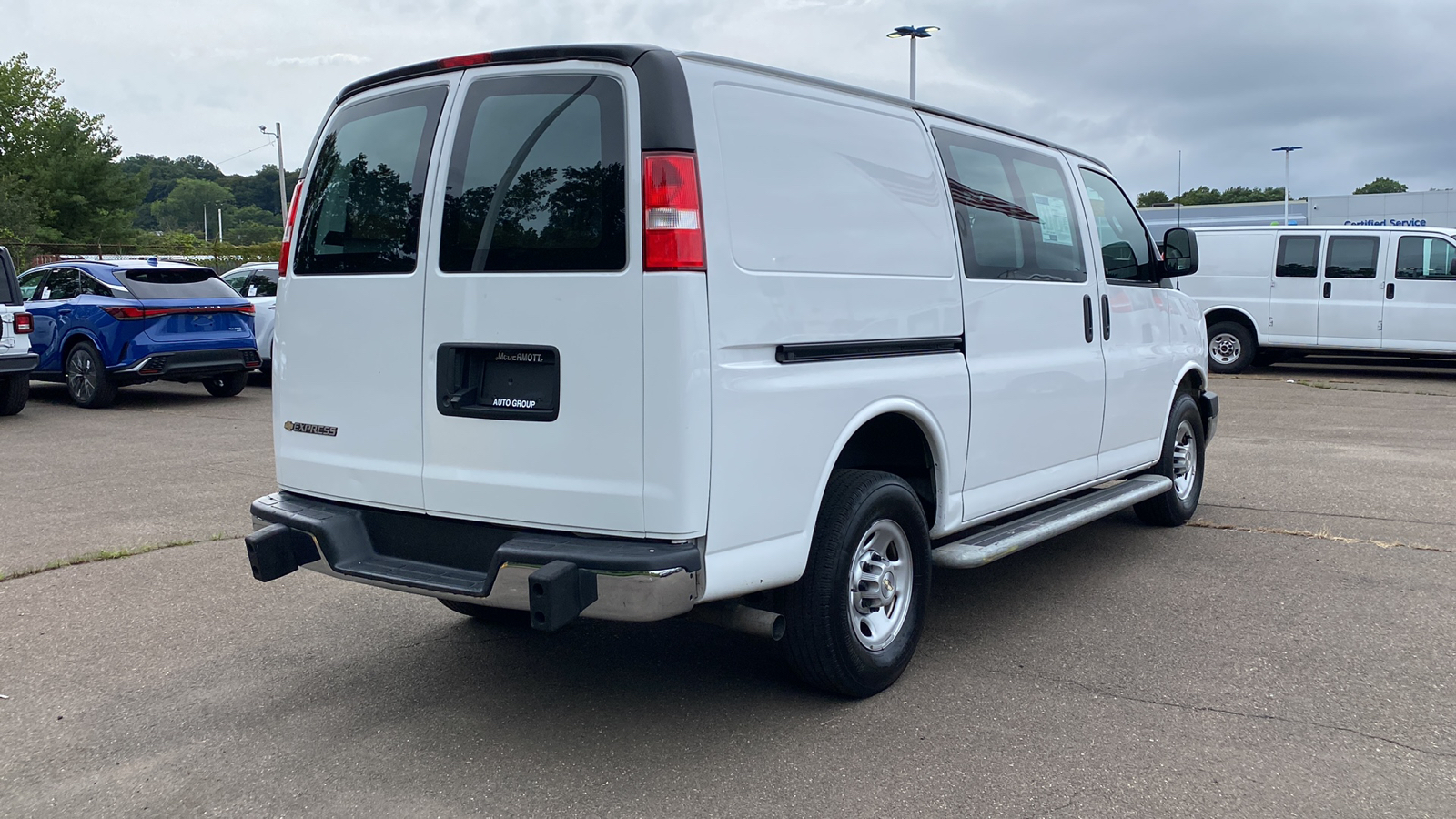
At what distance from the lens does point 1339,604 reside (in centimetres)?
509

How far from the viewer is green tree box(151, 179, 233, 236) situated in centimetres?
10338

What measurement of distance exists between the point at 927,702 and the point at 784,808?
0.96 m

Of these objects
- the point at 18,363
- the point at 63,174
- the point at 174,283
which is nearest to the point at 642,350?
the point at 18,363

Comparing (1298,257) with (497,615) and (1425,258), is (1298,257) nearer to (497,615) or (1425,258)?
(1425,258)

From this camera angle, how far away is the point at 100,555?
234 inches

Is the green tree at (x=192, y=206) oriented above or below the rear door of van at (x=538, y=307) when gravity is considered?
above

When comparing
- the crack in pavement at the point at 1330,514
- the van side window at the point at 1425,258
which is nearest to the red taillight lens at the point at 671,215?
the crack in pavement at the point at 1330,514

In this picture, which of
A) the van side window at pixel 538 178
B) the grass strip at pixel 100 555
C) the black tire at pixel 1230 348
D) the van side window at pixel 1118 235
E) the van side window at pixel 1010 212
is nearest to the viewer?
the van side window at pixel 538 178

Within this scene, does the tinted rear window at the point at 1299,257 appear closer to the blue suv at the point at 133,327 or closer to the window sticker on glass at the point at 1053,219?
the window sticker on glass at the point at 1053,219

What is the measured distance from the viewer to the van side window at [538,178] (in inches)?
134

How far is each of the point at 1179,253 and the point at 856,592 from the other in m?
3.40

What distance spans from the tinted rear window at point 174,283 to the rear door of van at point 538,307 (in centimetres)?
1056

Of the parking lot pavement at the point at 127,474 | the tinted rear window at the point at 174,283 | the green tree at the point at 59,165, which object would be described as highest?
the green tree at the point at 59,165

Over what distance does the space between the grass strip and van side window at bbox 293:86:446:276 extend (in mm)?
2692
